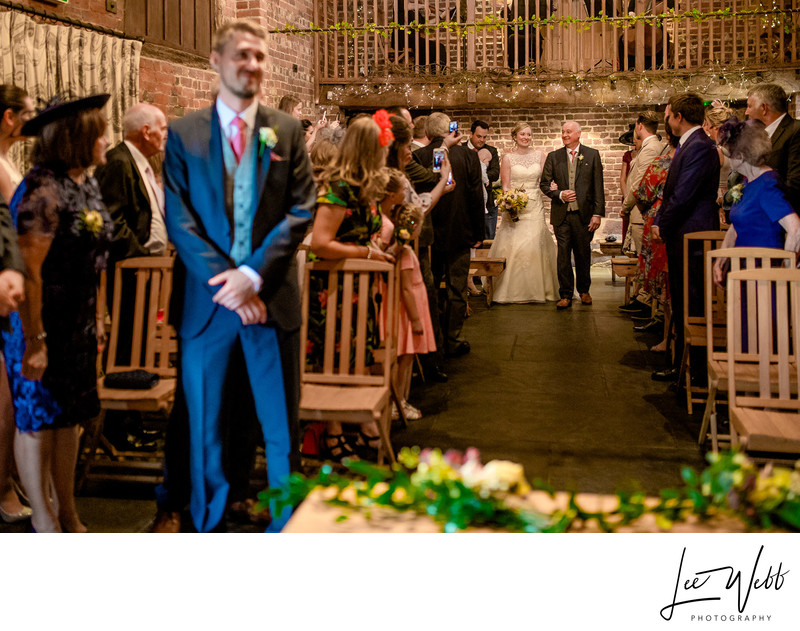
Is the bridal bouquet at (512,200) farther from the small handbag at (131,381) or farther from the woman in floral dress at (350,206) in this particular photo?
the small handbag at (131,381)

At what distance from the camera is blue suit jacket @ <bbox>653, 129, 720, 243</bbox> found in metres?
4.88

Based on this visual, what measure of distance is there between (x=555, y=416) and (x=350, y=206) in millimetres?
1631

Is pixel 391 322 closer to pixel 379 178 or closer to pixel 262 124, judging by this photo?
pixel 379 178

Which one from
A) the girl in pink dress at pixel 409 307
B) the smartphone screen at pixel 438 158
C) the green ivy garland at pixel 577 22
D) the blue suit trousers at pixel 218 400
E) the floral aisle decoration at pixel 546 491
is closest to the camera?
the floral aisle decoration at pixel 546 491

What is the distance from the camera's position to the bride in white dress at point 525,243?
27.9 feet

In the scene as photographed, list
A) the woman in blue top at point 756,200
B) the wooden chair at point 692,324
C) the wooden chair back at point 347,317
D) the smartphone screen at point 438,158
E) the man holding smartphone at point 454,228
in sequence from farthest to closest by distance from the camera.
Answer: the man holding smartphone at point 454,228, the smartphone screen at point 438,158, the wooden chair at point 692,324, the woman in blue top at point 756,200, the wooden chair back at point 347,317

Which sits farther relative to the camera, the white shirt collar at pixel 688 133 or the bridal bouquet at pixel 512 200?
the bridal bouquet at pixel 512 200

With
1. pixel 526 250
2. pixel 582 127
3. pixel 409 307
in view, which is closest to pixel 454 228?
pixel 409 307

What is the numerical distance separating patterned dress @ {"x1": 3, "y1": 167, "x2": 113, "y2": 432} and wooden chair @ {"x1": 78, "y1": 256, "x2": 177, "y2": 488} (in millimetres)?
490

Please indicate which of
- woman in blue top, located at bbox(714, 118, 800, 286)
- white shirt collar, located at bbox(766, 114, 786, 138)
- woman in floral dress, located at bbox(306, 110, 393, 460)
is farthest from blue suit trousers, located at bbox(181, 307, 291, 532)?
white shirt collar, located at bbox(766, 114, 786, 138)

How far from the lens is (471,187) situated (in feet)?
20.3

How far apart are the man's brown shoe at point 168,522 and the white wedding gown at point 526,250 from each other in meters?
6.02

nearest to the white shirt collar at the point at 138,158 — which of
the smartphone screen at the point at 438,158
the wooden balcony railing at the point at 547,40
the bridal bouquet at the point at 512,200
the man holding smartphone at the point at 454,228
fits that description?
the smartphone screen at the point at 438,158
